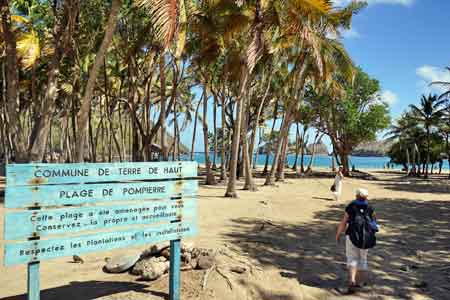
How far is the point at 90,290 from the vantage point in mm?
4988

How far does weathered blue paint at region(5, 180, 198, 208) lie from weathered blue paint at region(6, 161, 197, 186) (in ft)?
0.22

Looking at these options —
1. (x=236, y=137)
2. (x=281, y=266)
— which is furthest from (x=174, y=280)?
(x=236, y=137)

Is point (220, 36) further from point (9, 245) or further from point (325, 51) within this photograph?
point (9, 245)

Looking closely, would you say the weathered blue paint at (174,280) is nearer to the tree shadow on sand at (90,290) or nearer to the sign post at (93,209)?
the sign post at (93,209)

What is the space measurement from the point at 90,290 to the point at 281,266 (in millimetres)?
3180

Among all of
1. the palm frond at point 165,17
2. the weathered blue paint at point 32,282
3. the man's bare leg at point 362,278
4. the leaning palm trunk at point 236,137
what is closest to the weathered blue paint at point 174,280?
the weathered blue paint at point 32,282

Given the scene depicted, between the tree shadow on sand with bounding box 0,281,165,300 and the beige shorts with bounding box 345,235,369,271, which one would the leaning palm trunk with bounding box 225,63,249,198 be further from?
the tree shadow on sand with bounding box 0,281,165,300

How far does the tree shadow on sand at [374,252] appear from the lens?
6.02 metres

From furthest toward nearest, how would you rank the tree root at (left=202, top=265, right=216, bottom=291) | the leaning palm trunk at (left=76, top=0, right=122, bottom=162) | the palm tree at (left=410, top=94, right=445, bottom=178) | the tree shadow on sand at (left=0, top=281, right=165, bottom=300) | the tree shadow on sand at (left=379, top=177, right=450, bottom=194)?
the palm tree at (left=410, top=94, right=445, bottom=178)
the tree shadow on sand at (left=379, top=177, right=450, bottom=194)
the leaning palm trunk at (left=76, top=0, right=122, bottom=162)
the tree root at (left=202, top=265, right=216, bottom=291)
the tree shadow on sand at (left=0, top=281, right=165, bottom=300)

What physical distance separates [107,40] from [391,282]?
8.61 meters

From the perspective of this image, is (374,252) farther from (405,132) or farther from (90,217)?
(405,132)

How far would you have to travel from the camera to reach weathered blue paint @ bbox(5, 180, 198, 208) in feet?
11.9

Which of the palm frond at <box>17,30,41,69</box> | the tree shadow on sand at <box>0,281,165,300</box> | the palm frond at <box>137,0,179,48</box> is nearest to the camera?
the tree shadow on sand at <box>0,281,165,300</box>

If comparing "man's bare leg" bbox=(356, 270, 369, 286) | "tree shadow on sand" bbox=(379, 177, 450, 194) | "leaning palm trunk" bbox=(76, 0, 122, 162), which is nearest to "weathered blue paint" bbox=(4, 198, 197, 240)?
"man's bare leg" bbox=(356, 270, 369, 286)
